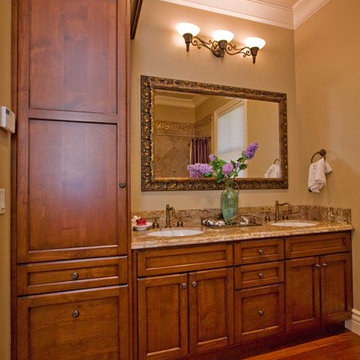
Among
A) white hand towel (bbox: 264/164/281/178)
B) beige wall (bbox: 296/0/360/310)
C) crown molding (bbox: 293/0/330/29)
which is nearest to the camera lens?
beige wall (bbox: 296/0/360/310)

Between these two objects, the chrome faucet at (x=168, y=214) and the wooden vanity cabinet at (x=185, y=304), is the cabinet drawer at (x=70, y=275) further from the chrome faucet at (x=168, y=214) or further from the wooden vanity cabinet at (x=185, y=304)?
the chrome faucet at (x=168, y=214)

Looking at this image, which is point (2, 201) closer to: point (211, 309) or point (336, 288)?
point (211, 309)

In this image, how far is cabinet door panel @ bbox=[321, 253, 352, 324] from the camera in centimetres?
207

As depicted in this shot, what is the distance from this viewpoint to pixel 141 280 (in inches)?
63.3

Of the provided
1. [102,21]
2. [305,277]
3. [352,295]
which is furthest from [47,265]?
[352,295]

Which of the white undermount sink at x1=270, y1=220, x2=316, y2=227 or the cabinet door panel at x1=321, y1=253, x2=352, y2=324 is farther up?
the white undermount sink at x1=270, y1=220, x2=316, y2=227

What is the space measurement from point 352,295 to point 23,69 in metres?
2.88

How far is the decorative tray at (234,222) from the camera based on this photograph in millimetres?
2142

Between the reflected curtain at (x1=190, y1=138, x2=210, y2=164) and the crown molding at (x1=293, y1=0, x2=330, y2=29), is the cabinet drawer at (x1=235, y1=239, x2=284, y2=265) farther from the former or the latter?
the crown molding at (x1=293, y1=0, x2=330, y2=29)

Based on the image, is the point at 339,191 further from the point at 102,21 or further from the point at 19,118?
the point at 19,118

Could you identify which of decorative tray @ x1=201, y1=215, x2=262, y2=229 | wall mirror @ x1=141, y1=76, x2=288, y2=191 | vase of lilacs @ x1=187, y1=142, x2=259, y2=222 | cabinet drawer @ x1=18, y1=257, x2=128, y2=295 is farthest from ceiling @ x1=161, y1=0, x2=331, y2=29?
→ cabinet drawer @ x1=18, y1=257, x2=128, y2=295

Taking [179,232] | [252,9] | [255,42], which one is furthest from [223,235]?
[252,9]

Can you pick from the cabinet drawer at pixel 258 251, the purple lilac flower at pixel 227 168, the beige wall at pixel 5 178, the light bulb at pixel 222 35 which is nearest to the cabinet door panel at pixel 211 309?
the cabinet drawer at pixel 258 251

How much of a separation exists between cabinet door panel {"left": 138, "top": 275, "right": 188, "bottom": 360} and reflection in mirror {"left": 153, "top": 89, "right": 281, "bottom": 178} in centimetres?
93
